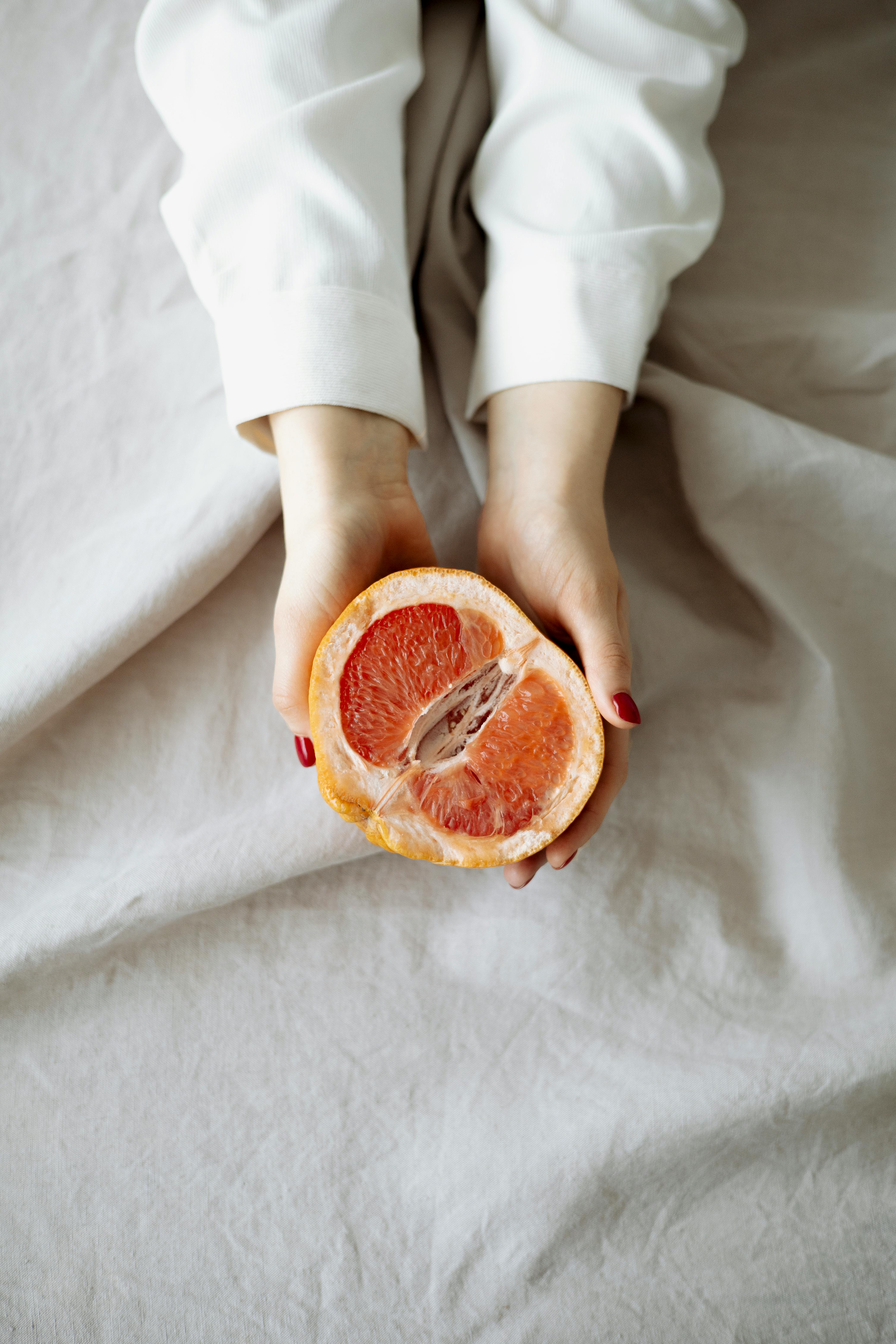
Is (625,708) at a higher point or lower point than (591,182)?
lower

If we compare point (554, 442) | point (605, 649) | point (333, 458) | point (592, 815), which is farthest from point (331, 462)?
point (592, 815)

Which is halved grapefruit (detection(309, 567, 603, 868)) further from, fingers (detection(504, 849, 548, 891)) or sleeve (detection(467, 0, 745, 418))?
sleeve (detection(467, 0, 745, 418))

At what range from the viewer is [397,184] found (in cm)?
99

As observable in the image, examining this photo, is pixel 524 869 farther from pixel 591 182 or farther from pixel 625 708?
pixel 591 182

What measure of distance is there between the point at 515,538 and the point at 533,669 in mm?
174

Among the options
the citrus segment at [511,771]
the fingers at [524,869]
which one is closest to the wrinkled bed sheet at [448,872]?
the fingers at [524,869]

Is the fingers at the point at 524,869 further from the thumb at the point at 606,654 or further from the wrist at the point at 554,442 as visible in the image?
the wrist at the point at 554,442

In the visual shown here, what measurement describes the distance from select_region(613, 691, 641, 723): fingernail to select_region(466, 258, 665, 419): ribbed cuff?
1.34ft

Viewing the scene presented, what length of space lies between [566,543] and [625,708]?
205 millimetres

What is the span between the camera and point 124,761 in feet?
3.27

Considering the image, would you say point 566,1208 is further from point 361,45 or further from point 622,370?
point 361,45

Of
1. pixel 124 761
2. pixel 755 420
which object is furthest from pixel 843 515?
pixel 124 761

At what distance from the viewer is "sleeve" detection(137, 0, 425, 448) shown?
896mm

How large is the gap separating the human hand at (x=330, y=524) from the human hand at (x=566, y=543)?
0.37ft
